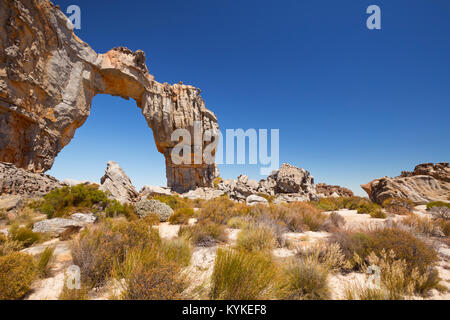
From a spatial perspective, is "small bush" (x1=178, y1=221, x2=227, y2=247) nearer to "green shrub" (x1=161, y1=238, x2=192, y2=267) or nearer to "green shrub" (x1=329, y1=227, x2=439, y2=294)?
"green shrub" (x1=161, y1=238, x2=192, y2=267)

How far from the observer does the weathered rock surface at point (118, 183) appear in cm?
855

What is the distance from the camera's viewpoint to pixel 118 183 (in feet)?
29.2

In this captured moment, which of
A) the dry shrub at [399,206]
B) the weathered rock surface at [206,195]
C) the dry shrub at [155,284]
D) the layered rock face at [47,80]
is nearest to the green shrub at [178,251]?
the dry shrub at [155,284]

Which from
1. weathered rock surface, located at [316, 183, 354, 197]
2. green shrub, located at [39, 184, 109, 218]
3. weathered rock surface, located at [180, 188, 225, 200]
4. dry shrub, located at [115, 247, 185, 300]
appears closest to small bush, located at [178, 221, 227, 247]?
dry shrub, located at [115, 247, 185, 300]

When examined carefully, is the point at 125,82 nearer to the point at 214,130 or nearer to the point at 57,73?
the point at 57,73

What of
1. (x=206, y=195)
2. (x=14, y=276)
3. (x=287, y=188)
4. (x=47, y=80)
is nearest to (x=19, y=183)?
(x=14, y=276)

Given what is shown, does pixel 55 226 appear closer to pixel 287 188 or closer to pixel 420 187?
pixel 287 188

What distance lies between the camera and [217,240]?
13.8 feet

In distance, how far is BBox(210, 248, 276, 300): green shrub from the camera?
1.88 m

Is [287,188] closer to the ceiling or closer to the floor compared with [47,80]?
closer to the floor

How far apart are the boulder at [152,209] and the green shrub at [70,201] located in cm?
125

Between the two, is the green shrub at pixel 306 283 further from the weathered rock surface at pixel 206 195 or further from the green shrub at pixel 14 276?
the weathered rock surface at pixel 206 195

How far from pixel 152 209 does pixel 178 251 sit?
4721 mm
